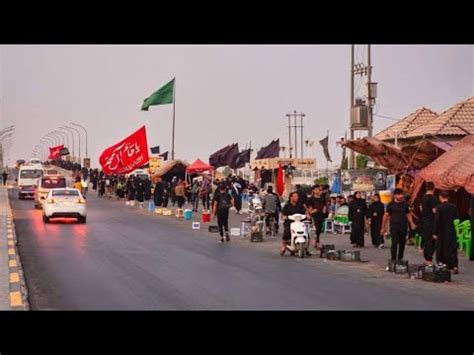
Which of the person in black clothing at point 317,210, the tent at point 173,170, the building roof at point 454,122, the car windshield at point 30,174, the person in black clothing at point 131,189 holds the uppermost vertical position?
the building roof at point 454,122

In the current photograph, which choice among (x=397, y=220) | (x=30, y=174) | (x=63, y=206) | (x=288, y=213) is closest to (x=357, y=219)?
(x=288, y=213)

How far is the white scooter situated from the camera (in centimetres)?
1939

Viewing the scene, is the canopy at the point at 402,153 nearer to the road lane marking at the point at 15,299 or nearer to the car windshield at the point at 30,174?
the road lane marking at the point at 15,299

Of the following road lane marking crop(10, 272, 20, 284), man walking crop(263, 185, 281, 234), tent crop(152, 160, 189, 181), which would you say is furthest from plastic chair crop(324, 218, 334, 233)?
tent crop(152, 160, 189, 181)

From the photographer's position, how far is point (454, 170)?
66.1ft

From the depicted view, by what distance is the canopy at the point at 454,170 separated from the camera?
19.5m

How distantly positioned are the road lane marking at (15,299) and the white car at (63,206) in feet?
56.6

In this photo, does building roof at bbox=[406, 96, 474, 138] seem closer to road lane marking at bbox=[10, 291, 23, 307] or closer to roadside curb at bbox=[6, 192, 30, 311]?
roadside curb at bbox=[6, 192, 30, 311]

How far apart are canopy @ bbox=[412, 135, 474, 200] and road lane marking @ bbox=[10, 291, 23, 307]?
1111 centimetres

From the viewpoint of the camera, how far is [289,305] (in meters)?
11.6

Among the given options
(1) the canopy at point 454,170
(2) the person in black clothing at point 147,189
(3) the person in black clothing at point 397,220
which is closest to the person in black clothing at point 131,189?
(2) the person in black clothing at point 147,189

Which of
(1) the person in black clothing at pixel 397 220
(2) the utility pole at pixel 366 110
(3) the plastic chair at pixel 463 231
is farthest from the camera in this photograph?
(2) the utility pole at pixel 366 110

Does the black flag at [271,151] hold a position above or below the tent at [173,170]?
above
